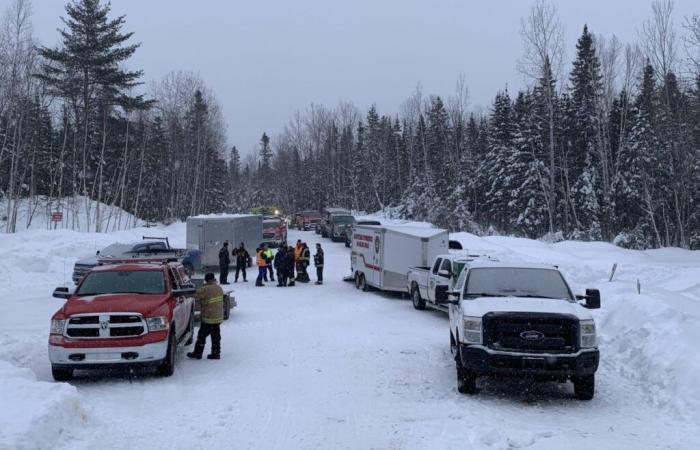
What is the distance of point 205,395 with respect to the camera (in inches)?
356

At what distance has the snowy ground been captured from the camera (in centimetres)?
694

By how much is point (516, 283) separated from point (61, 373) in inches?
277

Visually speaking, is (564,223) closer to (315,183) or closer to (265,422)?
(265,422)

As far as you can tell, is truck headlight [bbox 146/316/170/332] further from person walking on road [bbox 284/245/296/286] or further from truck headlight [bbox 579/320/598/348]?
person walking on road [bbox 284/245/296/286]

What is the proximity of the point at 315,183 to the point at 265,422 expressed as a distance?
9186cm

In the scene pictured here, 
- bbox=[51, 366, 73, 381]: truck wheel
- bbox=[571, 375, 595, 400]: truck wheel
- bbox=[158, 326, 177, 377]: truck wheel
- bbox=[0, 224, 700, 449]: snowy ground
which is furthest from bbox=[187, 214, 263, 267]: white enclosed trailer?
bbox=[571, 375, 595, 400]: truck wheel

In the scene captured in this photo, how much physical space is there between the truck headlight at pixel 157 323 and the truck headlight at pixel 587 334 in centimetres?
604

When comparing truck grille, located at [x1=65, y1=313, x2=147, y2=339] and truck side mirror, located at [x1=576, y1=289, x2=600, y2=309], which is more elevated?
truck side mirror, located at [x1=576, y1=289, x2=600, y2=309]

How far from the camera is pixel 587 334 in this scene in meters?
8.58

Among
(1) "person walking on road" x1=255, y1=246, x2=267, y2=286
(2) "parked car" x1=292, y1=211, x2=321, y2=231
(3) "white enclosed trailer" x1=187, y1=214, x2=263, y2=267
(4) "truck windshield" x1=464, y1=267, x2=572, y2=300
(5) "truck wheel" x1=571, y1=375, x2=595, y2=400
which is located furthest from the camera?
(2) "parked car" x1=292, y1=211, x2=321, y2=231

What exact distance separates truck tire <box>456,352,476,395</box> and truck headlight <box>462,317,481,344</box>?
301 millimetres

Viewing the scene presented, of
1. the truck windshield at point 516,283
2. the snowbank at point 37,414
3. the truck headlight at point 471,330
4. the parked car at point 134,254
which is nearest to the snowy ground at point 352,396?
the snowbank at point 37,414

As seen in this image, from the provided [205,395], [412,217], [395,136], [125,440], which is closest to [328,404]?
[205,395]

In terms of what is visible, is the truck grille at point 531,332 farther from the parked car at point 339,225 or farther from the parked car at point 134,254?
the parked car at point 339,225
